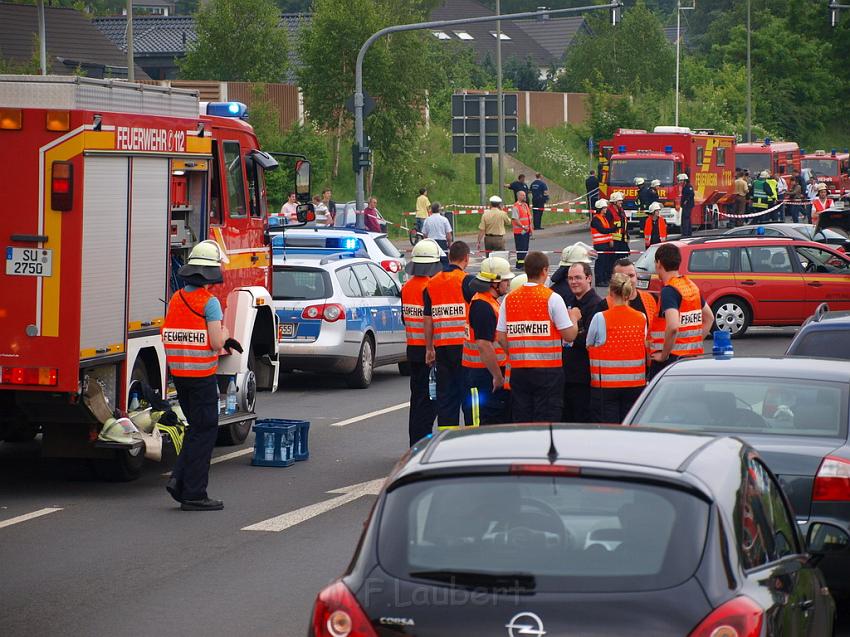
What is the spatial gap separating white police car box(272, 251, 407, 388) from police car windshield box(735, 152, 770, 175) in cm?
4198

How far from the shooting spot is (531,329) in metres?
10.7

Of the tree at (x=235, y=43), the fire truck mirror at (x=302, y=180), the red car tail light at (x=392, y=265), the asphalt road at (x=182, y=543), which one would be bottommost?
the asphalt road at (x=182, y=543)

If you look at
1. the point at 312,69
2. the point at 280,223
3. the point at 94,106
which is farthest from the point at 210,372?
the point at 312,69

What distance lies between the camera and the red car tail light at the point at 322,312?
57.9 ft

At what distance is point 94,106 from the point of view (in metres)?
11.2

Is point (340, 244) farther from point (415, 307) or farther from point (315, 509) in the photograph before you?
point (315, 509)

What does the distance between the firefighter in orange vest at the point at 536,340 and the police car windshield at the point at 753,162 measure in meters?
48.9

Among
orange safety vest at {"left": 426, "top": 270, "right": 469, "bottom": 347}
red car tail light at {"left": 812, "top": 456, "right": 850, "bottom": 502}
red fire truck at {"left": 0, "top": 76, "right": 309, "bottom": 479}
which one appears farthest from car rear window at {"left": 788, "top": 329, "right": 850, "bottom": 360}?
red fire truck at {"left": 0, "top": 76, "right": 309, "bottom": 479}

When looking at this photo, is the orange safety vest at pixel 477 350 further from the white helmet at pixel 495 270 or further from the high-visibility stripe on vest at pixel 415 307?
the high-visibility stripe on vest at pixel 415 307

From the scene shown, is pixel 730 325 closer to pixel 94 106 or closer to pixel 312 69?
pixel 94 106

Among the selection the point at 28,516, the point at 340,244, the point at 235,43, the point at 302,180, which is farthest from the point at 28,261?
the point at 235,43

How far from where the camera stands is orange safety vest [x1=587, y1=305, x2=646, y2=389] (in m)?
10.6

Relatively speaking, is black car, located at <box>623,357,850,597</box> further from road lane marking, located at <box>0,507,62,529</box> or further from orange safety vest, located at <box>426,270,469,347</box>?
road lane marking, located at <box>0,507,62,529</box>

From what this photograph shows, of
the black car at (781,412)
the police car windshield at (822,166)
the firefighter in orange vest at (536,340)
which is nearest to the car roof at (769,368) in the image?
the black car at (781,412)
